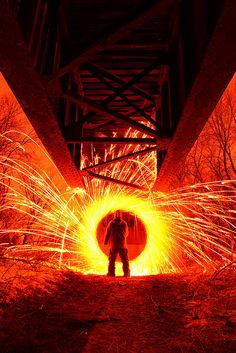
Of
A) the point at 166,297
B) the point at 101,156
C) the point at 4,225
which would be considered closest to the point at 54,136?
the point at 166,297

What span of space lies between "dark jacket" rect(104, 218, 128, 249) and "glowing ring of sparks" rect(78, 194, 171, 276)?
3.01ft

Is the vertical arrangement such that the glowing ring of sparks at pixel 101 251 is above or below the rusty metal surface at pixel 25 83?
below

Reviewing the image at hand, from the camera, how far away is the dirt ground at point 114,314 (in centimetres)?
312

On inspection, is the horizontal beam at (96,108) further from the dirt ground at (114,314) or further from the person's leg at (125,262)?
the person's leg at (125,262)

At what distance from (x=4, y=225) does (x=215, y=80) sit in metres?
21.0

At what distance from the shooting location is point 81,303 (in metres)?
4.57

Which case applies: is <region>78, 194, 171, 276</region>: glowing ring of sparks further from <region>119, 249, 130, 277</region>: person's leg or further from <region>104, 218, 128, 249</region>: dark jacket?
<region>119, 249, 130, 277</region>: person's leg

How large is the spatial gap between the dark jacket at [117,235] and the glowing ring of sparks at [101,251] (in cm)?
92

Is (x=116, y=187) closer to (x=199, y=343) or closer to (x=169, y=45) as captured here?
(x=169, y=45)

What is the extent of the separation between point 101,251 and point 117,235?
2.69 metres

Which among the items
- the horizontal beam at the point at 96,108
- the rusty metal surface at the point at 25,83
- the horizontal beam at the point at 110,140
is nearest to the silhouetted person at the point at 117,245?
the horizontal beam at the point at 110,140

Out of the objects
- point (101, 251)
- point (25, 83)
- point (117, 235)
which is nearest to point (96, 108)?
point (25, 83)

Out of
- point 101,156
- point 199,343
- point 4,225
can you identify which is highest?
point 101,156

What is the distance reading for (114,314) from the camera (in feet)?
13.6
